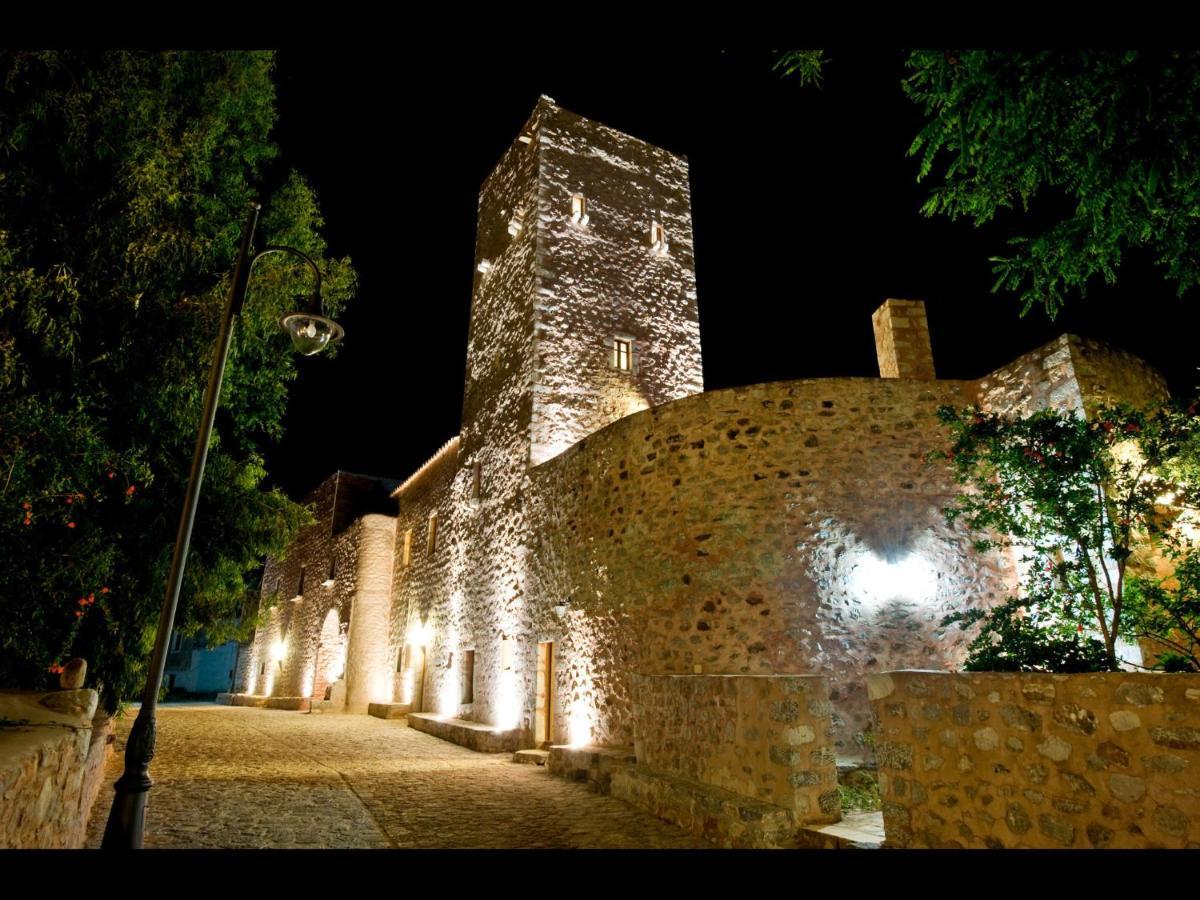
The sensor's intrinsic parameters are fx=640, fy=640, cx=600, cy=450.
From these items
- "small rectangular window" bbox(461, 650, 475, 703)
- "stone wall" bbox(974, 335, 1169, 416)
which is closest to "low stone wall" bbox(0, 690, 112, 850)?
"small rectangular window" bbox(461, 650, 475, 703)

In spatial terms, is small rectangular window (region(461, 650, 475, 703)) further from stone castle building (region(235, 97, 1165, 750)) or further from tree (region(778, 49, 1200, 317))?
tree (region(778, 49, 1200, 317))

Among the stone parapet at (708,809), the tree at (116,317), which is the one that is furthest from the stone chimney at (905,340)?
the tree at (116,317)

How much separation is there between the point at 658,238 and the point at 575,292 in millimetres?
2884

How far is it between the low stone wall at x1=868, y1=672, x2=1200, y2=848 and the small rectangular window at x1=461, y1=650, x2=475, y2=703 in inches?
398

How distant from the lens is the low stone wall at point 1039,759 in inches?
98.7

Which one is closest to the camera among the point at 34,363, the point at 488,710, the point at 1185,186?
the point at 1185,186

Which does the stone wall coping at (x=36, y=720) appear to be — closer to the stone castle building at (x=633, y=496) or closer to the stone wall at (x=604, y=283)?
the stone castle building at (x=633, y=496)

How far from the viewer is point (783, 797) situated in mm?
4480

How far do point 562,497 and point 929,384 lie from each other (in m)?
5.39

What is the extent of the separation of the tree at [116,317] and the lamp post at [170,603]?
1.31 m

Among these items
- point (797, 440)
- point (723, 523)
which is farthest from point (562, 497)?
point (797, 440)

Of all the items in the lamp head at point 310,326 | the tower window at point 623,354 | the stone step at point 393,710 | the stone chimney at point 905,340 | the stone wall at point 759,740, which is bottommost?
the stone step at point 393,710

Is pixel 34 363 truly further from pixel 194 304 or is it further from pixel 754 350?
pixel 754 350
